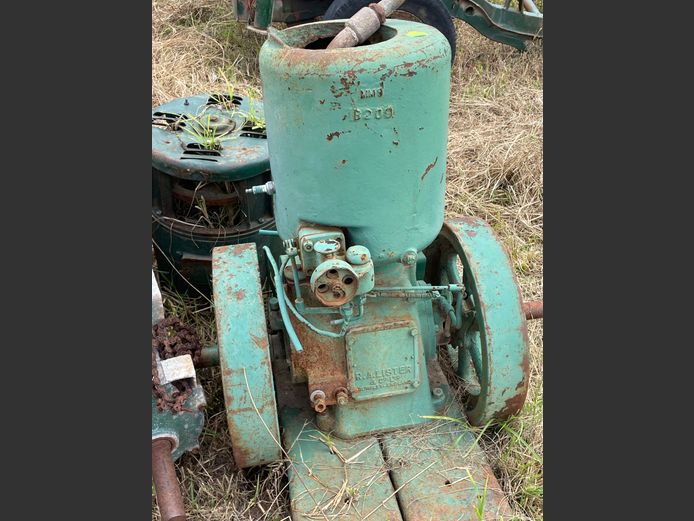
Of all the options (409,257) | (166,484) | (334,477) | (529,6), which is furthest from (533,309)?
(529,6)

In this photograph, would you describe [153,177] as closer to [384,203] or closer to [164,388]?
[164,388]

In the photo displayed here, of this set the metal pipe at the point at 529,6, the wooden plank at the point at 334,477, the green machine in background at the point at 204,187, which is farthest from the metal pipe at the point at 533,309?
the metal pipe at the point at 529,6

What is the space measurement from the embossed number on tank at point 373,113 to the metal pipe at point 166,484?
121 cm

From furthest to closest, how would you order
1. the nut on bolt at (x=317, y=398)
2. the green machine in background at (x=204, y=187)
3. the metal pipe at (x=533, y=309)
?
the green machine in background at (x=204, y=187), the metal pipe at (x=533, y=309), the nut on bolt at (x=317, y=398)

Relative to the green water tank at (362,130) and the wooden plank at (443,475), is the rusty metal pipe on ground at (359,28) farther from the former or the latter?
the wooden plank at (443,475)

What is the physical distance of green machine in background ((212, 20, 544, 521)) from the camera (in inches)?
78.0

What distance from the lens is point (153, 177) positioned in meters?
3.04

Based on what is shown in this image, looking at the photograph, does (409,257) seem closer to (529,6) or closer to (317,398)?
(317,398)

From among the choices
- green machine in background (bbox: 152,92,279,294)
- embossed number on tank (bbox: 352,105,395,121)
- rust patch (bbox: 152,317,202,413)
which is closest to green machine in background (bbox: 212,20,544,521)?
embossed number on tank (bbox: 352,105,395,121)

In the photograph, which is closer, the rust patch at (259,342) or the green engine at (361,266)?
the green engine at (361,266)

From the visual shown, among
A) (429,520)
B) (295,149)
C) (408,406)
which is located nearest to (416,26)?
(295,149)

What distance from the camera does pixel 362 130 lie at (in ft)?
6.47

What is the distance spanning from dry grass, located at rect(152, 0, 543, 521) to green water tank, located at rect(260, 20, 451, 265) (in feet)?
3.08

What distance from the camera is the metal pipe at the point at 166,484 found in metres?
2.05
